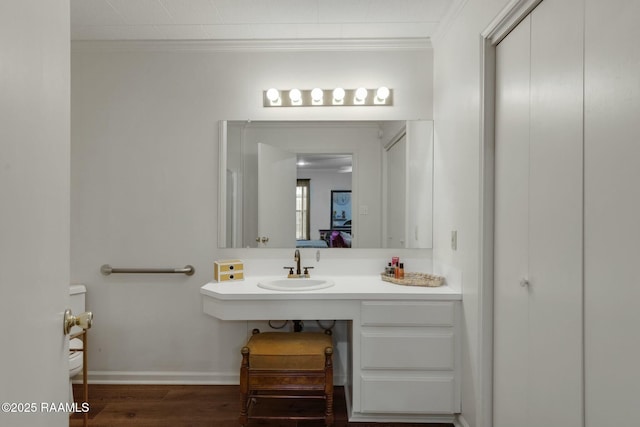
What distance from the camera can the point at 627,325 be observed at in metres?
1.01

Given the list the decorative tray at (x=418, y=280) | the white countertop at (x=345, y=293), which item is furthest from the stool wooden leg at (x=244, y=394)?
the decorative tray at (x=418, y=280)

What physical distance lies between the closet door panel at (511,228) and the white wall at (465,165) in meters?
0.10

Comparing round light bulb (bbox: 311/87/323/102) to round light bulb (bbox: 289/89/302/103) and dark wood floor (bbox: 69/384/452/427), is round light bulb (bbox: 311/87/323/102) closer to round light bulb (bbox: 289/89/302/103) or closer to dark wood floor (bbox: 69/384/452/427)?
round light bulb (bbox: 289/89/302/103)

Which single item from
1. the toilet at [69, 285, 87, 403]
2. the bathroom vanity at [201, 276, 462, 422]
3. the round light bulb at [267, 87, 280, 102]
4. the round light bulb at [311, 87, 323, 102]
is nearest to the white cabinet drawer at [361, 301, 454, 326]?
the bathroom vanity at [201, 276, 462, 422]

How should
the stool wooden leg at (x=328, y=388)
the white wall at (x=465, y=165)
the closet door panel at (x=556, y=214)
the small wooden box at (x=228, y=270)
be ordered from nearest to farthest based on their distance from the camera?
1. the closet door panel at (x=556, y=214)
2. the white wall at (x=465, y=165)
3. the stool wooden leg at (x=328, y=388)
4. the small wooden box at (x=228, y=270)

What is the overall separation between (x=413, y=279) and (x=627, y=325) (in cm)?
137

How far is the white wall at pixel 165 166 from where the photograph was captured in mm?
2578

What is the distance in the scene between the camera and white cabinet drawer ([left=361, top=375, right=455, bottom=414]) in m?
2.06

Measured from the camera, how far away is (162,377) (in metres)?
2.59

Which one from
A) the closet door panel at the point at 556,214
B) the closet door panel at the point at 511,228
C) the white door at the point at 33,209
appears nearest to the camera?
the white door at the point at 33,209

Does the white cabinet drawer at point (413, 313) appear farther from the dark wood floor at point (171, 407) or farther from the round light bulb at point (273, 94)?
the round light bulb at point (273, 94)

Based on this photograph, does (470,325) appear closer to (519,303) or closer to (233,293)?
(519,303)

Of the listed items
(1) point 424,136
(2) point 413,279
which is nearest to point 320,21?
(1) point 424,136

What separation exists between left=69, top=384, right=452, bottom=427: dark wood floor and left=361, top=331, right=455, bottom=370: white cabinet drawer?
0.36 m
